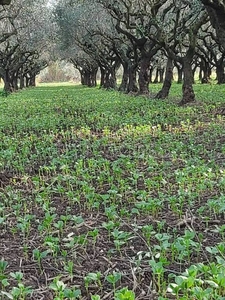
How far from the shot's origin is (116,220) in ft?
14.2

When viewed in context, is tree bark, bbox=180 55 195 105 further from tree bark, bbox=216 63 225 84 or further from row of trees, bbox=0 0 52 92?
tree bark, bbox=216 63 225 84

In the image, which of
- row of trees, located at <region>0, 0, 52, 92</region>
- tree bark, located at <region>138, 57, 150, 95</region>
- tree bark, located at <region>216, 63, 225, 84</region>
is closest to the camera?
tree bark, located at <region>138, 57, 150, 95</region>

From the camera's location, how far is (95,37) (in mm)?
33094

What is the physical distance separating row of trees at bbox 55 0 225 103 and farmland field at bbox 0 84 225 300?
255 inches

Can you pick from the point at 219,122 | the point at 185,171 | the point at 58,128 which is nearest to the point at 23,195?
the point at 185,171

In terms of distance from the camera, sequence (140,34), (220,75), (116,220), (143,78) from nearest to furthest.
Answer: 1. (116,220)
2. (140,34)
3. (143,78)
4. (220,75)

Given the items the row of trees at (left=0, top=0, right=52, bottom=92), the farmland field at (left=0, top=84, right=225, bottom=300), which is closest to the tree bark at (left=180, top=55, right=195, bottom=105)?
the farmland field at (left=0, top=84, right=225, bottom=300)

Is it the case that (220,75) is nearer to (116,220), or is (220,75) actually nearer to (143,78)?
(143,78)

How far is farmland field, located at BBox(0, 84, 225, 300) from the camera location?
298 cm

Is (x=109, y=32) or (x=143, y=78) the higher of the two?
(x=109, y=32)

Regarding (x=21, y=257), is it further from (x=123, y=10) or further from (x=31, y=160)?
(x=123, y=10)

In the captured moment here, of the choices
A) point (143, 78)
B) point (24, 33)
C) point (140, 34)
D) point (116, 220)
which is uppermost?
point (24, 33)

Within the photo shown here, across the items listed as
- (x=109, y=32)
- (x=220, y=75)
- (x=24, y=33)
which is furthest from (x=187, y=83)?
(x=24, y=33)

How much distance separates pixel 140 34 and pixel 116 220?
63.7ft
